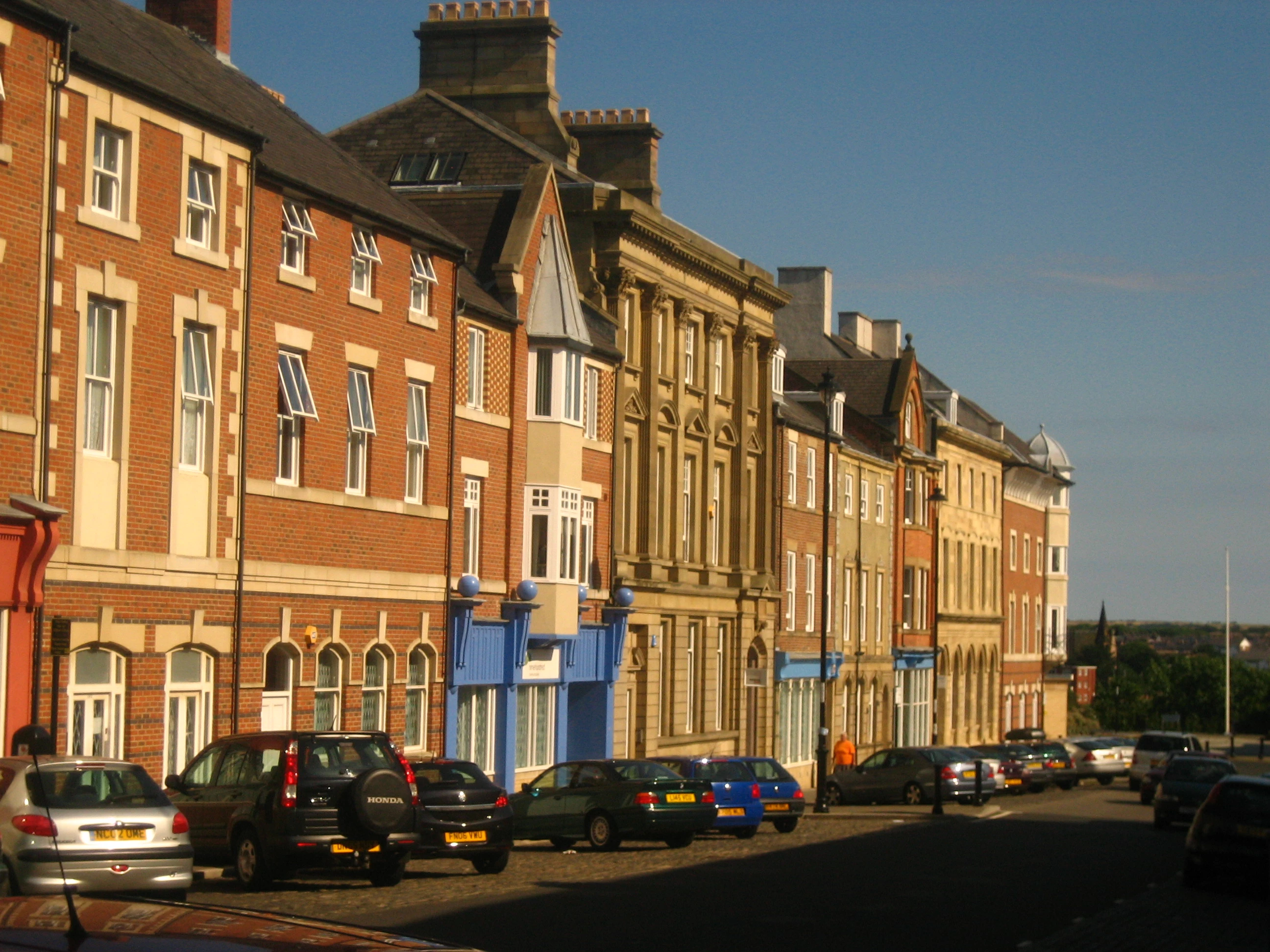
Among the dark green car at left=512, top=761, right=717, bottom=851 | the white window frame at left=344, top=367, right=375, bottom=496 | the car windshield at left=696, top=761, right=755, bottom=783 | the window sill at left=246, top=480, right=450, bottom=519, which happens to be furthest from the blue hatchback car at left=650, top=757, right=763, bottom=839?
the white window frame at left=344, top=367, right=375, bottom=496

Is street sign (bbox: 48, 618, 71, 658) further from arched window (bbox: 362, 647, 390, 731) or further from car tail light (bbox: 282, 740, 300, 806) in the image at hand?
arched window (bbox: 362, 647, 390, 731)

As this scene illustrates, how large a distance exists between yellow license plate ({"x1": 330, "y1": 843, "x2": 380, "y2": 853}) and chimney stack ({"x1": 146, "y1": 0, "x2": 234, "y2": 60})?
695 inches

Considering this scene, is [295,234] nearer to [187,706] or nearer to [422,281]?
[422,281]

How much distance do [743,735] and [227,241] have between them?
2826 cm

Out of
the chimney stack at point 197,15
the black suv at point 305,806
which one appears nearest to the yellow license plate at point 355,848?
the black suv at point 305,806

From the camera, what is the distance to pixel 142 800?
704 inches

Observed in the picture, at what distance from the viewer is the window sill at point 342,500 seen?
28.2 m

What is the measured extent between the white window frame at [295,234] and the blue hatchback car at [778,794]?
11.4 metres

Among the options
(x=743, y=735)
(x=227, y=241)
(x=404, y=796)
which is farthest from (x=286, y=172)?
(x=743, y=735)

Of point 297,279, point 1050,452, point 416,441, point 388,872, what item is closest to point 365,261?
point 297,279

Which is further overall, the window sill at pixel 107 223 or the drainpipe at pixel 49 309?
the window sill at pixel 107 223

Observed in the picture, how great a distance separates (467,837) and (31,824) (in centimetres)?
744

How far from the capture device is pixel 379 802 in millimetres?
20500

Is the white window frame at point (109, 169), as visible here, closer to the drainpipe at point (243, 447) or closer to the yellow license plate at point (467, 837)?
the drainpipe at point (243, 447)
